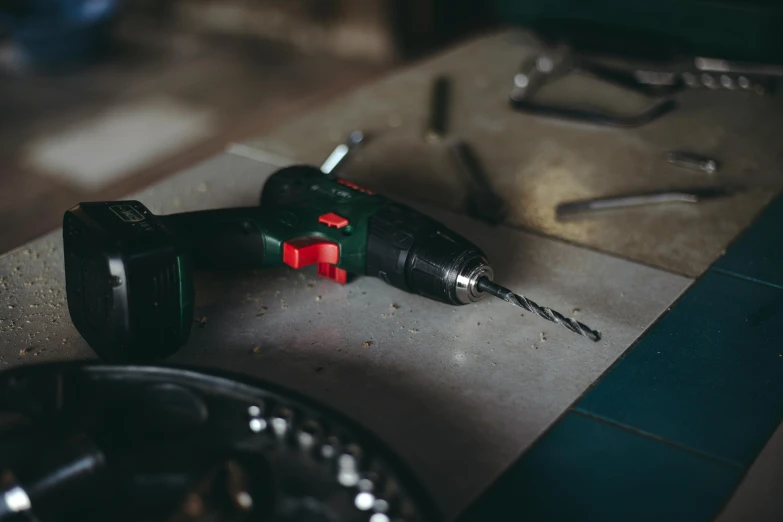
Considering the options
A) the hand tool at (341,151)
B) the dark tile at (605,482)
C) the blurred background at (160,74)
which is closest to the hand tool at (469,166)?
the hand tool at (341,151)

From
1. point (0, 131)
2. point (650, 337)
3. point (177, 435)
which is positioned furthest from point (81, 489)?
point (0, 131)

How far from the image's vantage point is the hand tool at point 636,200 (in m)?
0.94

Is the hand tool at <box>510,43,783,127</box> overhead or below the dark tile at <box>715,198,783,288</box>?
overhead

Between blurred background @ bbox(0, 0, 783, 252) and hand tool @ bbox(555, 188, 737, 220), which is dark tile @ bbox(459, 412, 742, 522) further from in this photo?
blurred background @ bbox(0, 0, 783, 252)

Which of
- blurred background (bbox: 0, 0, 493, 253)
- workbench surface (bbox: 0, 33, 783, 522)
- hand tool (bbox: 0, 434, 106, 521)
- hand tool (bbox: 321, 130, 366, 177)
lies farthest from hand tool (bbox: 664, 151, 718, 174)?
blurred background (bbox: 0, 0, 493, 253)

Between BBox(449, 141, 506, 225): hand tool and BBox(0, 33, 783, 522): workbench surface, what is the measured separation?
17mm

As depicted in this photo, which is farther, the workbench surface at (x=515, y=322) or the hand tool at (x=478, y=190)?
the hand tool at (x=478, y=190)

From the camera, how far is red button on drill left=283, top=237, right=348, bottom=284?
2.48 ft

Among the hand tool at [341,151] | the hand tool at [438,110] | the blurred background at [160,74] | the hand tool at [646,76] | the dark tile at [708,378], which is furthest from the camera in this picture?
Result: the blurred background at [160,74]

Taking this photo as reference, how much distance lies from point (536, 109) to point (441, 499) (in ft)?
2.68

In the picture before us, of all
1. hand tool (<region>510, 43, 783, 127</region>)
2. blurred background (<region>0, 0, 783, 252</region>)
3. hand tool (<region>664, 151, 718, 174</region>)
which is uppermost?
hand tool (<region>510, 43, 783, 127</region>)

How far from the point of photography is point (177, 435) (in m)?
0.56

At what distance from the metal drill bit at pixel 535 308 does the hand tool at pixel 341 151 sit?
357mm

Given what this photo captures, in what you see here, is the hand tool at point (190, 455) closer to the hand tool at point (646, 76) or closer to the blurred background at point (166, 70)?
the hand tool at point (646, 76)
